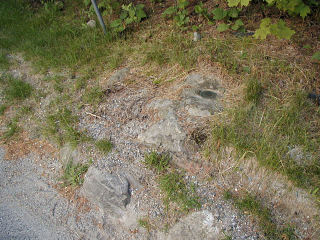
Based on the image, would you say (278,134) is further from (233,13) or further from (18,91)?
(18,91)

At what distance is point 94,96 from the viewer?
3.72m

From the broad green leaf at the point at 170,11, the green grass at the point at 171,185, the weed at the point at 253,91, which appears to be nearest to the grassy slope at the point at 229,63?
the weed at the point at 253,91

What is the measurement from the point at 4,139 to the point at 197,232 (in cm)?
256

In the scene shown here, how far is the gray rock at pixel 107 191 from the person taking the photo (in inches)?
114

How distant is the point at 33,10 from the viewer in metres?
5.72

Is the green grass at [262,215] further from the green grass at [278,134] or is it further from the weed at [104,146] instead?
the weed at [104,146]

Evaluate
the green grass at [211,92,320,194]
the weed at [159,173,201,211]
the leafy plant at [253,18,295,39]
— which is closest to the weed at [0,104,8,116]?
the weed at [159,173,201,211]

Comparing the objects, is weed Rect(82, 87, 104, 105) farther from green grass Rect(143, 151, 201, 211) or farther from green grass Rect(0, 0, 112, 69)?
green grass Rect(143, 151, 201, 211)

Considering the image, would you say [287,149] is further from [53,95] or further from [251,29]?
[53,95]

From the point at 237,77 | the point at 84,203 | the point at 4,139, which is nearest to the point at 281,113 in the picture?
the point at 237,77

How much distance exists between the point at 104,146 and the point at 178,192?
922 millimetres

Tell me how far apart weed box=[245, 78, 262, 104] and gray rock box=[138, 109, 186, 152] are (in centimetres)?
78

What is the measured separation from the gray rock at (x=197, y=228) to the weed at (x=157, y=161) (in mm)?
528

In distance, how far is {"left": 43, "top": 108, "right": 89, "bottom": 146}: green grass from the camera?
11.0ft
